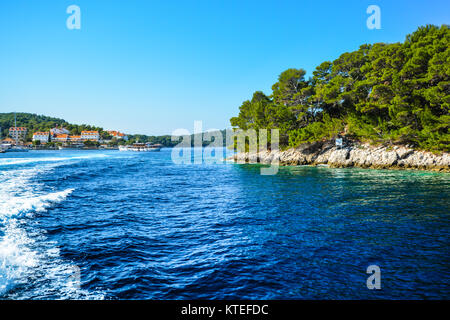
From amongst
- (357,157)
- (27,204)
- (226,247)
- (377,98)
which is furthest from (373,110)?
(27,204)

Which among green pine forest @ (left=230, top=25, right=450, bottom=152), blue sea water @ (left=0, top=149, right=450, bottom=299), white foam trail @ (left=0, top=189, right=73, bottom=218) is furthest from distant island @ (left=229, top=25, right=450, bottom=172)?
white foam trail @ (left=0, top=189, right=73, bottom=218)

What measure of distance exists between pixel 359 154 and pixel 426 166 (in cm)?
1108

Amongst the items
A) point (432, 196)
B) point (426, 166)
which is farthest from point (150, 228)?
point (426, 166)

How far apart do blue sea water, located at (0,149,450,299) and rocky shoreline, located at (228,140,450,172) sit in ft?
67.3

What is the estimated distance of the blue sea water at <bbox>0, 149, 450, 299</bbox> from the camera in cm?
841

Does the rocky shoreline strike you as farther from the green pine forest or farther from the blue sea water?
the blue sea water

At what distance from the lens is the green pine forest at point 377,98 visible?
132ft

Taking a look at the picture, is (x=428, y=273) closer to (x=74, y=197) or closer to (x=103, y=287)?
(x=103, y=287)

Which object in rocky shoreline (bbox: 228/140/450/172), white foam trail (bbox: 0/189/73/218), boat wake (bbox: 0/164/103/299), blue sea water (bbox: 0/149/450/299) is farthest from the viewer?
rocky shoreline (bbox: 228/140/450/172)

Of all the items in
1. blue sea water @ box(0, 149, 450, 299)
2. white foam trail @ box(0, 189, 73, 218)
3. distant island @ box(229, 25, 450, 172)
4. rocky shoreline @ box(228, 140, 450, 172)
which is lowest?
blue sea water @ box(0, 149, 450, 299)

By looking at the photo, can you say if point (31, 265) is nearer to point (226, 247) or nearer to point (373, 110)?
point (226, 247)

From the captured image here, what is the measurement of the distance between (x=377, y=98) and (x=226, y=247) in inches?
2019

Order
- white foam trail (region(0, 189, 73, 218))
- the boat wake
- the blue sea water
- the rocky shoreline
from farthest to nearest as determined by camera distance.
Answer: the rocky shoreline < white foam trail (region(0, 189, 73, 218)) < the blue sea water < the boat wake

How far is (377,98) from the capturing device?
50.1 metres
